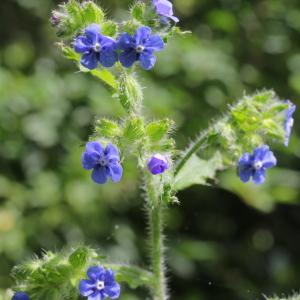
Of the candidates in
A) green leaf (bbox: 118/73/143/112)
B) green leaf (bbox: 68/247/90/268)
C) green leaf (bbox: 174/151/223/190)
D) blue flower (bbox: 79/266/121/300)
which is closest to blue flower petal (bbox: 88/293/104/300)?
blue flower (bbox: 79/266/121/300)

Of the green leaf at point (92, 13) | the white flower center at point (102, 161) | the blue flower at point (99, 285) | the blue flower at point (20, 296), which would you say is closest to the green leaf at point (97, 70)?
the green leaf at point (92, 13)

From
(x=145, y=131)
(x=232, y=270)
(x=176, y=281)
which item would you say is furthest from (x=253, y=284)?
(x=145, y=131)

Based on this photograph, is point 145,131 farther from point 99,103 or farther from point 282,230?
point 282,230

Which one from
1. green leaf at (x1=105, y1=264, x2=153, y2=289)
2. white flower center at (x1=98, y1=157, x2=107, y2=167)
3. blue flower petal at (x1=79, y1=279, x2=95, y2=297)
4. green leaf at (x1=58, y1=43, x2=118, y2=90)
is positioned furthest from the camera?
green leaf at (x1=105, y1=264, x2=153, y2=289)

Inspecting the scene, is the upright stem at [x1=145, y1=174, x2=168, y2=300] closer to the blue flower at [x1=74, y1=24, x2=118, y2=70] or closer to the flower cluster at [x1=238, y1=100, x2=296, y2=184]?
the flower cluster at [x1=238, y1=100, x2=296, y2=184]

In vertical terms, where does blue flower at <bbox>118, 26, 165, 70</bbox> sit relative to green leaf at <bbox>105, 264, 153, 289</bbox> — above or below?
above

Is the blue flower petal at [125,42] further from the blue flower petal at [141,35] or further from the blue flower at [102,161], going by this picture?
the blue flower at [102,161]

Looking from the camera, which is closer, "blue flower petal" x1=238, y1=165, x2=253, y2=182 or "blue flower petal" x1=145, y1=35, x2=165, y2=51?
"blue flower petal" x1=145, y1=35, x2=165, y2=51
